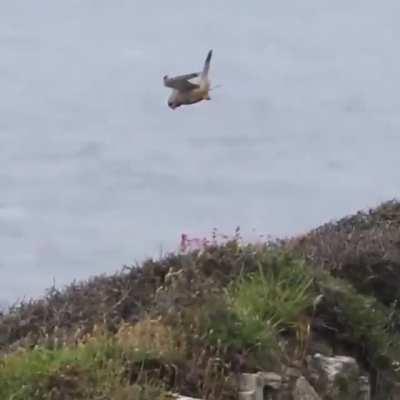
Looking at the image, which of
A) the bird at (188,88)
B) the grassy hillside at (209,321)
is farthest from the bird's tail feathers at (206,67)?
the grassy hillside at (209,321)

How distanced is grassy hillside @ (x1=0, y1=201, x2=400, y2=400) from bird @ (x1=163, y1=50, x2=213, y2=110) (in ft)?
4.01

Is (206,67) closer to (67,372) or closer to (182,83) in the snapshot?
(182,83)

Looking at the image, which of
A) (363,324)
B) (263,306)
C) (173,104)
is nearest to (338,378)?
(263,306)

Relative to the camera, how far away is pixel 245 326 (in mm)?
10531

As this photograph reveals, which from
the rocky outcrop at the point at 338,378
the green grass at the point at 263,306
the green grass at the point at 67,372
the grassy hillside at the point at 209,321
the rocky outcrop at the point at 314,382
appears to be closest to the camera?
the green grass at the point at 67,372

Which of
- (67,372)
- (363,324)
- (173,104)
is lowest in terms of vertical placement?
(67,372)

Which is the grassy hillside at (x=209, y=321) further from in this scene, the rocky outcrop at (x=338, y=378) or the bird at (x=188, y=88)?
the bird at (x=188, y=88)

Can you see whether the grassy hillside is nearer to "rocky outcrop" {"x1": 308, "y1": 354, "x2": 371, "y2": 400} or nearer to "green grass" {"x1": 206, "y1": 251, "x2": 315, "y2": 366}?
"green grass" {"x1": 206, "y1": 251, "x2": 315, "y2": 366}

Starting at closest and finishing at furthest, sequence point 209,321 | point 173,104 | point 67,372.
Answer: point 67,372
point 209,321
point 173,104

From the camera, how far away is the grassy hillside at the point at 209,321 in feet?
31.2

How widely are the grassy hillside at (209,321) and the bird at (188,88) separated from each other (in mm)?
1221

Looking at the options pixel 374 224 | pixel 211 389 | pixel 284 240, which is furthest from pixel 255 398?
pixel 374 224

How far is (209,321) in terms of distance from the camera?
10.4m

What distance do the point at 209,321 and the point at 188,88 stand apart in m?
1.53
